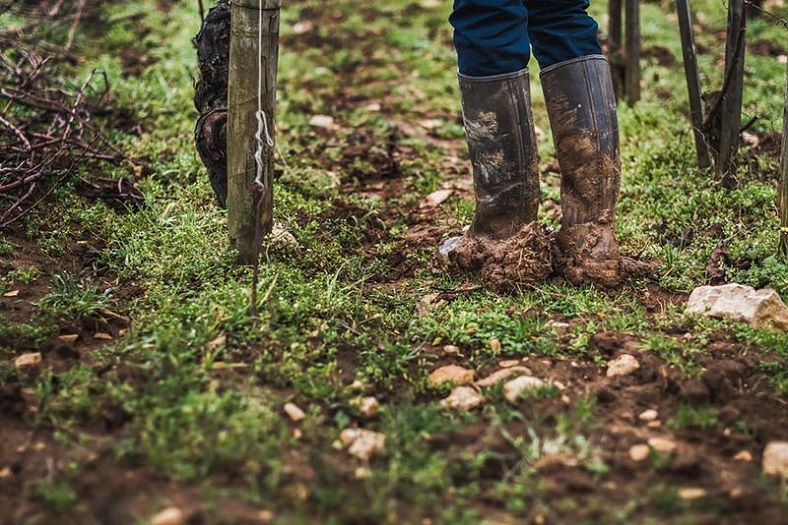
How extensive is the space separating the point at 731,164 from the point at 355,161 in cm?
178

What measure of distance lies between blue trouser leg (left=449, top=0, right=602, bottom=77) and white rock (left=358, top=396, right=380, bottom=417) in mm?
1170

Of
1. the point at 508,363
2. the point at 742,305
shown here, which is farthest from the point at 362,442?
the point at 742,305

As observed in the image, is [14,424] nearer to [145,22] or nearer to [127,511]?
[127,511]

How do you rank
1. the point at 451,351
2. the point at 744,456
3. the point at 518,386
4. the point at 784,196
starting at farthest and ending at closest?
1. the point at 784,196
2. the point at 451,351
3. the point at 518,386
4. the point at 744,456

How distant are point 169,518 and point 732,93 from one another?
117 inches

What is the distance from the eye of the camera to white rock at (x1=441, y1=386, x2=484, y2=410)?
2178 millimetres

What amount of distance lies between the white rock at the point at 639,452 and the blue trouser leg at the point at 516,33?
130 centimetres

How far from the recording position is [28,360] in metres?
2.30

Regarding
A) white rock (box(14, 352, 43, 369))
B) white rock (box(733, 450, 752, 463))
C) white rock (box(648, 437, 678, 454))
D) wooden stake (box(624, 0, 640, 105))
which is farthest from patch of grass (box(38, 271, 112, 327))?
wooden stake (box(624, 0, 640, 105))

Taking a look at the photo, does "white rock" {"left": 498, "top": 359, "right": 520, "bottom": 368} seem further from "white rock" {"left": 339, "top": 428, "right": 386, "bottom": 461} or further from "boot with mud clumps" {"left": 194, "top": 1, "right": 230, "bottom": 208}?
"boot with mud clumps" {"left": 194, "top": 1, "right": 230, "bottom": 208}

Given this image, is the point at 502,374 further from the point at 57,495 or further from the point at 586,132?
the point at 57,495

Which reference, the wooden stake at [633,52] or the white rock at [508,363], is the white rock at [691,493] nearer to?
the white rock at [508,363]

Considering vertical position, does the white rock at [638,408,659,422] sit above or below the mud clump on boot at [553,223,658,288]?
below

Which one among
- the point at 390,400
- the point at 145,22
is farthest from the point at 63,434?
the point at 145,22
